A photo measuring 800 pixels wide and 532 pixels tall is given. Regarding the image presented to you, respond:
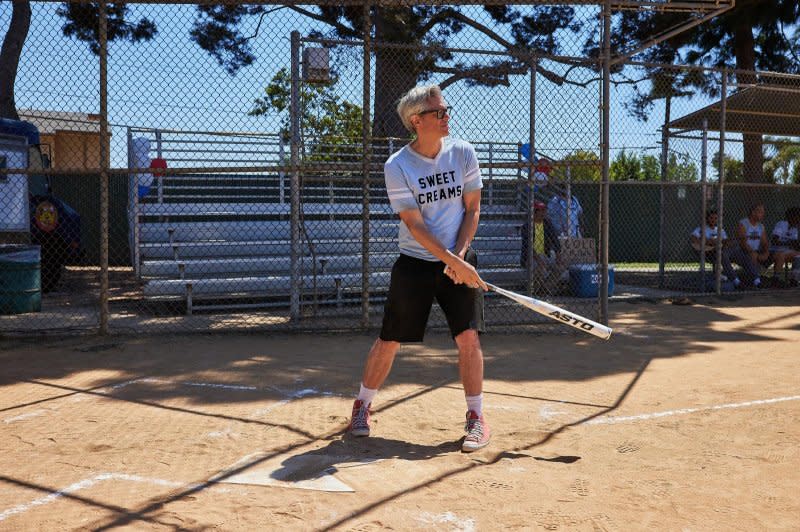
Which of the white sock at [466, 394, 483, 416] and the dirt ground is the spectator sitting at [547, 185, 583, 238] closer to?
the dirt ground

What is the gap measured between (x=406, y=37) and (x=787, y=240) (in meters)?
7.89

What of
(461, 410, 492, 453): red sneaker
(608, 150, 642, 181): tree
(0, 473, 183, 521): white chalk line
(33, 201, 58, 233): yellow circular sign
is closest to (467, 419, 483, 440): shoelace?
(461, 410, 492, 453): red sneaker

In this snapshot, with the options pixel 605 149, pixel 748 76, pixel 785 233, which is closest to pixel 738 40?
pixel 748 76

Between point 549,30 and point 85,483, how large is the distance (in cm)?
1471

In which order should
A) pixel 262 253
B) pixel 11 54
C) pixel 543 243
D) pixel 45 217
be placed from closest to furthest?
pixel 262 253 < pixel 543 243 < pixel 45 217 < pixel 11 54

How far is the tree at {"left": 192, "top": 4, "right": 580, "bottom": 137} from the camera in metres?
11.5

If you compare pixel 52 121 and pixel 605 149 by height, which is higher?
pixel 52 121

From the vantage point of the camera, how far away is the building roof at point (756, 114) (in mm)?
12516

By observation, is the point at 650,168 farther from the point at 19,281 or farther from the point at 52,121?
the point at 19,281

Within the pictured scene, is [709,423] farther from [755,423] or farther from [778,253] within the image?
[778,253]

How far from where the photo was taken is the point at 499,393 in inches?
226

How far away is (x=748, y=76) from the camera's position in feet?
55.9

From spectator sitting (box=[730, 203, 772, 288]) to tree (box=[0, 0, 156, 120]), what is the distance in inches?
397

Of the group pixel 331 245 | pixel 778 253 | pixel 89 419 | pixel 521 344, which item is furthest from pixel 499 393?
pixel 778 253
